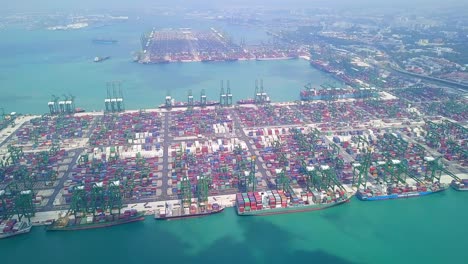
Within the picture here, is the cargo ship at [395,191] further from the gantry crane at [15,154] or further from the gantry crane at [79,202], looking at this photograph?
the gantry crane at [15,154]

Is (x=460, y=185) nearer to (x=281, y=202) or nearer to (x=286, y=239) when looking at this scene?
(x=281, y=202)

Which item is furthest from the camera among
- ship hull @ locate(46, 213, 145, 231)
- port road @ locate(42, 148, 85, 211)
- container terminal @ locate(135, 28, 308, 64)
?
container terminal @ locate(135, 28, 308, 64)

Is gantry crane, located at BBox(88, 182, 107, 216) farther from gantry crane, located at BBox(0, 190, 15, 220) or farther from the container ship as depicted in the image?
the container ship

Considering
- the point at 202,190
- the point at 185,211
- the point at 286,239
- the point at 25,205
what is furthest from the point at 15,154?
the point at 286,239

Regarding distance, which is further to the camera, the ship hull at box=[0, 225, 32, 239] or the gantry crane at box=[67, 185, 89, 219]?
the gantry crane at box=[67, 185, 89, 219]

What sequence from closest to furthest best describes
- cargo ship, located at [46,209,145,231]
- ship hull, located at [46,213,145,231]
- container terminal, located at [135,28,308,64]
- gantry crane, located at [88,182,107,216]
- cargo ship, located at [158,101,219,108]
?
ship hull, located at [46,213,145,231], cargo ship, located at [46,209,145,231], gantry crane, located at [88,182,107,216], cargo ship, located at [158,101,219,108], container terminal, located at [135,28,308,64]

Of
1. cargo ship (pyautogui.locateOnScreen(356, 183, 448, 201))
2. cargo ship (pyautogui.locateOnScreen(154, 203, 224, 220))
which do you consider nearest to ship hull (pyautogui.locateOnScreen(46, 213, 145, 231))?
cargo ship (pyautogui.locateOnScreen(154, 203, 224, 220))

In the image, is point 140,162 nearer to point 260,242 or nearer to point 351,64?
point 260,242

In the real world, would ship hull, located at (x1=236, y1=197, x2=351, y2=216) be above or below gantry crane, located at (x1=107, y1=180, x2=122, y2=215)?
below
